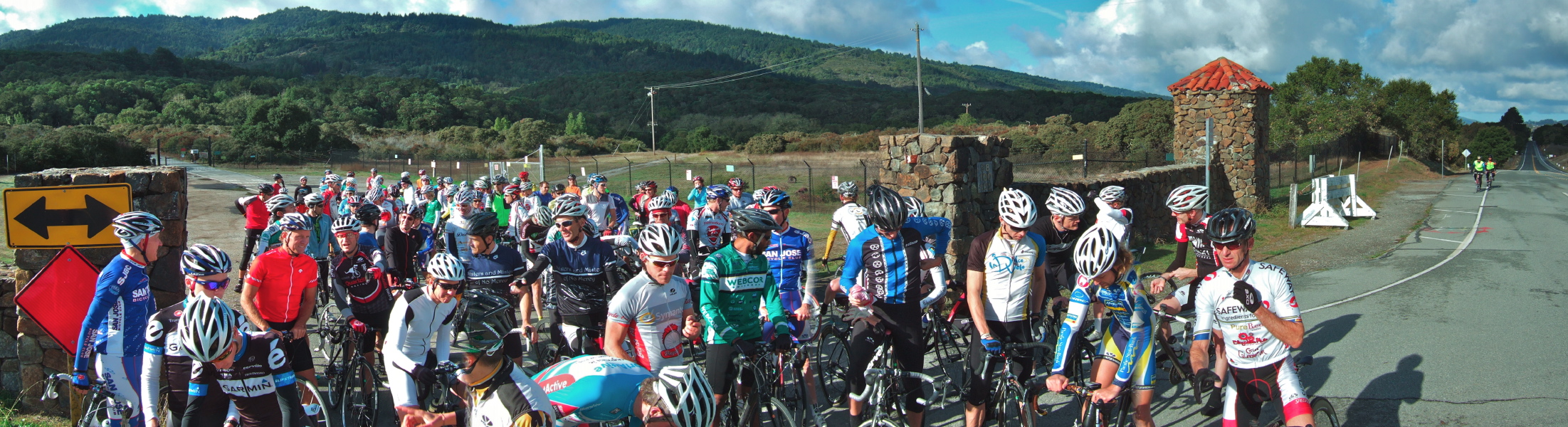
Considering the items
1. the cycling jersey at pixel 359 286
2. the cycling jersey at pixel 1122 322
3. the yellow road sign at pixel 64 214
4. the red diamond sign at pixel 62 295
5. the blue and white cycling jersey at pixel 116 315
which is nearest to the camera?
the cycling jersey at pixel 1122 322

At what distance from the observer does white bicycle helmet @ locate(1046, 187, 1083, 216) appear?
6266 millimetres

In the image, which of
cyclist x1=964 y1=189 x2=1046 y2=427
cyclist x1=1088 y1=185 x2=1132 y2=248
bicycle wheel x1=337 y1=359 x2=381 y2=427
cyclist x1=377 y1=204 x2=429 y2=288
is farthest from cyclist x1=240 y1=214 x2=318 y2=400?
cyclist x1=1088 y1=185 x2=1132 y2=248

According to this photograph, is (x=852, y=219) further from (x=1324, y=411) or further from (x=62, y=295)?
(x=62, y=295)

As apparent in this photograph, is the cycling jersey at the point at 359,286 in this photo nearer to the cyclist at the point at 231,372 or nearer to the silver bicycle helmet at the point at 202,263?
the silver bicycle helmet at the point at 202,263

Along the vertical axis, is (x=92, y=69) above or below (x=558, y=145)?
above

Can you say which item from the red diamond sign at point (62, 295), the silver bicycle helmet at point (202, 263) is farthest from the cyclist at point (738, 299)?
the red diamond sign at point (62, 295)

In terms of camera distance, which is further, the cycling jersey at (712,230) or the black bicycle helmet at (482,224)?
the cycling jersey at (712,230)

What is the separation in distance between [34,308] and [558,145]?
58.3 metres

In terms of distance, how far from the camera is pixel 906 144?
39.3 ft

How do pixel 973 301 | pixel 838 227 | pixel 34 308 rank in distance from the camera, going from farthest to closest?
pixel 838 227 < pixel 34 308 < pixel 973 301

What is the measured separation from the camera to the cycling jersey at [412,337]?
4141 mm

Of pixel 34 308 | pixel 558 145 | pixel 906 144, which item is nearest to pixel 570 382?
pixel 34 308

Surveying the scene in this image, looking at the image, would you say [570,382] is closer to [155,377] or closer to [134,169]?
[155,377]

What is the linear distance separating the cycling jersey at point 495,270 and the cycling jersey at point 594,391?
340 cm
